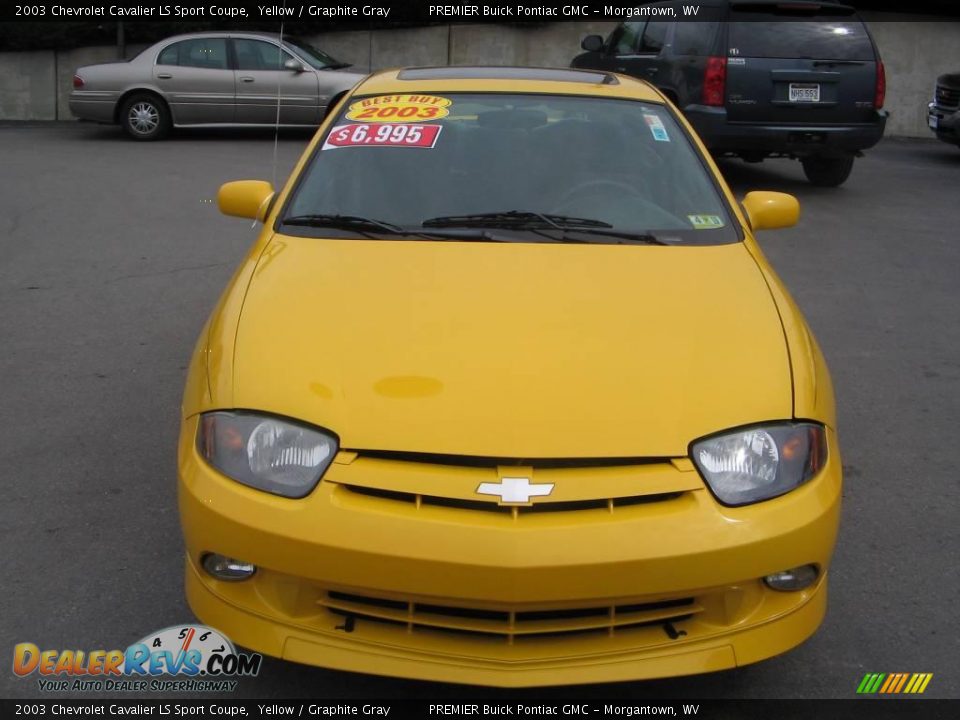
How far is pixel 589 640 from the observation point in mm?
2689

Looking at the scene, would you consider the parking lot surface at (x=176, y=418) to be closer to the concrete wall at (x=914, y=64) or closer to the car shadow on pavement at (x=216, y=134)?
the car shadow on pavement at (x=216, y=134)

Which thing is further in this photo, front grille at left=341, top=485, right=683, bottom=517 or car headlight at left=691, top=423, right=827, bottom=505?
car headlight at left=691, top=423, right=827, bottom=505

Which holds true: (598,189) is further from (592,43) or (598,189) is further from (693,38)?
(592,43)

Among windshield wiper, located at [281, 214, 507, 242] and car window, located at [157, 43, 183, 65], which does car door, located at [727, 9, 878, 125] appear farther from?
car window, located at [157, 43, 183, 65]

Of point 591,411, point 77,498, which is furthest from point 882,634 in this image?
point 77,498

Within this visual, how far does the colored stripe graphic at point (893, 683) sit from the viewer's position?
307 cm

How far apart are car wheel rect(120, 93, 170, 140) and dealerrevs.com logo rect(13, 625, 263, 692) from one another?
41.4 ft

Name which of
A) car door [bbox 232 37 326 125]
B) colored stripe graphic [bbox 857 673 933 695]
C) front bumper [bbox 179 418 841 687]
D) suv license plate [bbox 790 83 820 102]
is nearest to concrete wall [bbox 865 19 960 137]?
suv license plate [bbox 790 83 820 102]

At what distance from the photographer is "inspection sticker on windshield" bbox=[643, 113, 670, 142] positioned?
14.3 feet

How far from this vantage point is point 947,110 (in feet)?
46.6

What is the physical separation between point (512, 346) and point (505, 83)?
1.86m

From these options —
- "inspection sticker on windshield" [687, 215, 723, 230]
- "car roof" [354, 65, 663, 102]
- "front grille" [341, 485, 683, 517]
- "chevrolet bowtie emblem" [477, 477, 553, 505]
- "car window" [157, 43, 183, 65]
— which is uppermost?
"car window" [157, 43, 183, 65]

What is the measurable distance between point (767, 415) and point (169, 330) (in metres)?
4.26

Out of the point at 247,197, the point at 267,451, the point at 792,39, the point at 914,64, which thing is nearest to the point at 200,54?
the point at 792,39
